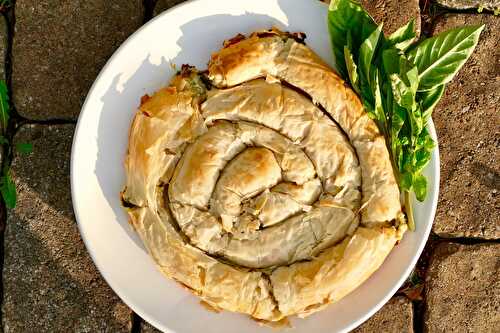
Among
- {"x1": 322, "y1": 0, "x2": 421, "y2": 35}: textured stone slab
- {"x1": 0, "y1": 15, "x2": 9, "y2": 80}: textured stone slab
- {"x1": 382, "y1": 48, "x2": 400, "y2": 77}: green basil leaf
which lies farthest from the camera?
{"x1": 0, "y1": 15, "x2": 9, "y2": 80}: textured stone slab

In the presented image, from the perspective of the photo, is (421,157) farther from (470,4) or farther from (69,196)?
(69,196)

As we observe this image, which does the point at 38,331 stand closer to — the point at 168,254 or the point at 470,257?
the point at 168,254

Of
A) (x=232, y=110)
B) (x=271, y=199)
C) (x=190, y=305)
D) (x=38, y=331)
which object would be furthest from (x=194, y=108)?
(x=38, y=331)

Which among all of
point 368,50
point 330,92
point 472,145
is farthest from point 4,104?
point 472,145

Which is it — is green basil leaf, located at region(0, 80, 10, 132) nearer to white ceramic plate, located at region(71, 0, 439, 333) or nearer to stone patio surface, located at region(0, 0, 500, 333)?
stone patio surface, located at region(0, 0, 500, 333)

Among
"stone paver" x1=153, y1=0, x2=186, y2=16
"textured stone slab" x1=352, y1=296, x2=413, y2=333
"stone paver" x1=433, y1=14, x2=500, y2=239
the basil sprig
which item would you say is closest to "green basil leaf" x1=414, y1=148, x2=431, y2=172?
the basil sprig

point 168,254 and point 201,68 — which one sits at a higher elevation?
point 201,68
